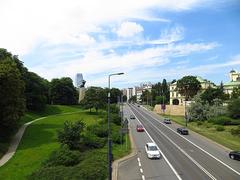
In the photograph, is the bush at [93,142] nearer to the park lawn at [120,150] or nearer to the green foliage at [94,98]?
the park lawn at [120,150]

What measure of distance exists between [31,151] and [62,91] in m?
90.1

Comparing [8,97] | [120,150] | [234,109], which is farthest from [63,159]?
[234,109]

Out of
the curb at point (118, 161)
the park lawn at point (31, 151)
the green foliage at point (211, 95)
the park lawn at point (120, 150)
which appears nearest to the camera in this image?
the curb at point (118, 161)

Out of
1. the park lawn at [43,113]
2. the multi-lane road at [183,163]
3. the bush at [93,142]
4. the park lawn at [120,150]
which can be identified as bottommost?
the multi-lane road at [183,163]

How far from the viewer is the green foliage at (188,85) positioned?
14012 centimetres

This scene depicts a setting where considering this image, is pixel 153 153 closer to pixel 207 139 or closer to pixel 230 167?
pixel 230 167

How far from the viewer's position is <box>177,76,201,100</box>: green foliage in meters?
140

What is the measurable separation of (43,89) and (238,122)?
52.4 metres

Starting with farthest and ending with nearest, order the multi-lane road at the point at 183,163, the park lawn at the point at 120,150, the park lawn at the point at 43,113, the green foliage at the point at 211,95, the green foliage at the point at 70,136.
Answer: the green foliage at the point at 211,95
the park lawn at the point at 43,113
the green foliage at the point at 70,136
the park lawn at the point at 120,150
the multi-lane road at the point at 183,163

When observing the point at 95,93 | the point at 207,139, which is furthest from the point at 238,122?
the point at 95,93

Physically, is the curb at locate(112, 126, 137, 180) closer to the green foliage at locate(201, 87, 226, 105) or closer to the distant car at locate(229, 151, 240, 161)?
the distant car at locate(229, 151, 240, 161)

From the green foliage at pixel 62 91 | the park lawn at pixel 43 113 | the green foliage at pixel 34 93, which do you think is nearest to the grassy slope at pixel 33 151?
the park lawn at pixel 43 113

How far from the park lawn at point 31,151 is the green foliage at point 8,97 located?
346cm

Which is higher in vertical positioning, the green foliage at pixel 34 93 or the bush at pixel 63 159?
the green foliage at pixel 34 93
